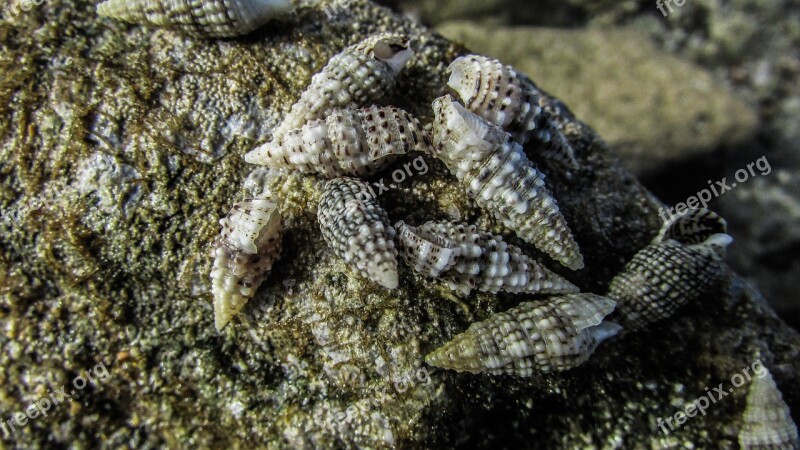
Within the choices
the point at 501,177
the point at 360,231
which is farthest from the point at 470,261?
the point at 360,231

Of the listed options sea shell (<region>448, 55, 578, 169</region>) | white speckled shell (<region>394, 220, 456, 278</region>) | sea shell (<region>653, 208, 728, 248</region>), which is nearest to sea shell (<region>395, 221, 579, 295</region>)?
white speckled shell (<region>394, 220, 456, 278</region>)

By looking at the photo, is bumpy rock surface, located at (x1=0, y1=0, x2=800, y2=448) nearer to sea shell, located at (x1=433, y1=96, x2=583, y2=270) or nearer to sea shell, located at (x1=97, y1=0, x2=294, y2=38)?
sea shell, located at (x1=97, y1=0, x2=294, y2=38)

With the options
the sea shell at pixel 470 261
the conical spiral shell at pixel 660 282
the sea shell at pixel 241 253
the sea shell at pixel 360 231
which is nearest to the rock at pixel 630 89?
the conical spiral shell at pixel 660 282

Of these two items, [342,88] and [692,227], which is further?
[692,227]

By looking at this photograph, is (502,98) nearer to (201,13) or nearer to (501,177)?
(501,177)

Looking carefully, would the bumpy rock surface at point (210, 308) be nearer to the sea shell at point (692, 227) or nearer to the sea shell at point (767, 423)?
the sea shell at point (767, 423)

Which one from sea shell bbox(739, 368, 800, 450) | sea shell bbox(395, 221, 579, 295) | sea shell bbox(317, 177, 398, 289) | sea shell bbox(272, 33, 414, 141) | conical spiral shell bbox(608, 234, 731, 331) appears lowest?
sea shell bbox(739, 368, 800, 450)

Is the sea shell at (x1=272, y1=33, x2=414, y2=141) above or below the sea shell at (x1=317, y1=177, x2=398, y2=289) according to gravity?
above
